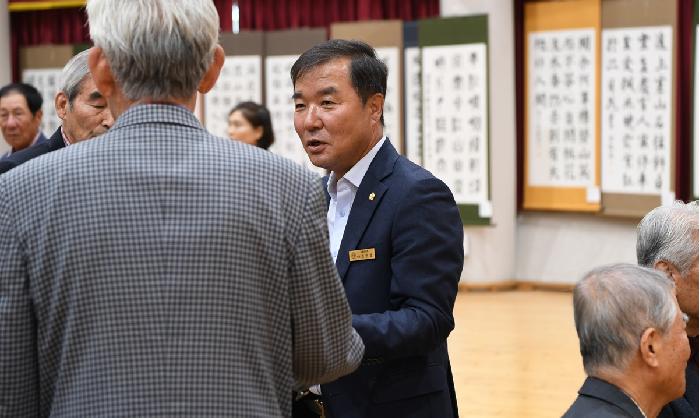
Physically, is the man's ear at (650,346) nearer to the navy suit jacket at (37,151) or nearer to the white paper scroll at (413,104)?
the navy suit jacket at (37,151)

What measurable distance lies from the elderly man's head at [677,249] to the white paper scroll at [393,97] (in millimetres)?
6323

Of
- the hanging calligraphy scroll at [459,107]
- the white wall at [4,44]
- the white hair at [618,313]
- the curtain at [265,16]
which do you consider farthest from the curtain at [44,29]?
the white hair at [618,313]

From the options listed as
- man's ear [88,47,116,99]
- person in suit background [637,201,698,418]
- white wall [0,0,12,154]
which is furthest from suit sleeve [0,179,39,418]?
white wall [0,0,12,154]

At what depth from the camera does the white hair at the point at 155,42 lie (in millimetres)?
1537

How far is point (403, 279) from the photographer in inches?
91.2

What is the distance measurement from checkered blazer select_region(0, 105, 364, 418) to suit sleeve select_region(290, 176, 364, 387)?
0.12 ft

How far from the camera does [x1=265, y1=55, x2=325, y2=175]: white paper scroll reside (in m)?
9.34

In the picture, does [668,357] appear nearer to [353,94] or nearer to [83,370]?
[353,94]

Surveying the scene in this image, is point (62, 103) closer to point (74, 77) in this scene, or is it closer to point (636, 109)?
point (74, 77)

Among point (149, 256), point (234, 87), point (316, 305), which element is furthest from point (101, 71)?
point (234, 87)

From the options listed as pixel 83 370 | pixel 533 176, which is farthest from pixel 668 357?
pixel 533 176

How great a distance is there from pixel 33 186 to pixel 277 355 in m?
0.43

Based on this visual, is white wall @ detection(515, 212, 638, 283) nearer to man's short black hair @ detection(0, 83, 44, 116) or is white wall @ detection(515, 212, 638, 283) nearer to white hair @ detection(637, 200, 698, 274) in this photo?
man's short black hair @ detection(0, 83, 44, 116)

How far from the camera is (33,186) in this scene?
1521 mm
